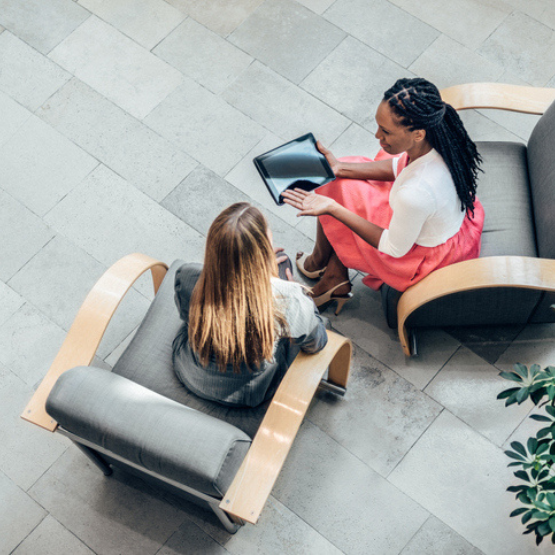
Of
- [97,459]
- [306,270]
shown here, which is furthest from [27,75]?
[97,459]

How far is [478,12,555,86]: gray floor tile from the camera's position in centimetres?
312

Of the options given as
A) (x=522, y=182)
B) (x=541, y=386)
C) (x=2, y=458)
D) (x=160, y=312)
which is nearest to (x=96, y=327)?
(x=160, y=312)

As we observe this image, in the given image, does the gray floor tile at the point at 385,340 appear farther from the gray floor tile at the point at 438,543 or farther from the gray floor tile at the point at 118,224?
the gray floor tile at the point at 118,224

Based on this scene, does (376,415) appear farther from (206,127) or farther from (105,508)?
(206,127)

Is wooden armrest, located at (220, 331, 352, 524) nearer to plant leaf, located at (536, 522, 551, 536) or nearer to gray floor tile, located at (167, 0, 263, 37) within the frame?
plant leaf, located at (536, 522, 551, 536)

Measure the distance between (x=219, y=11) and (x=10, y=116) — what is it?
4.01ft

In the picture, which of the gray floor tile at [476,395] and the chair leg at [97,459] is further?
the gray floor tile at [476,395]

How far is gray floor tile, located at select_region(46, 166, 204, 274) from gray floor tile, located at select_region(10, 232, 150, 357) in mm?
63

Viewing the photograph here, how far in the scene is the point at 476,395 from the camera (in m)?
2.46

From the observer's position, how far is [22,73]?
3184 millimetres

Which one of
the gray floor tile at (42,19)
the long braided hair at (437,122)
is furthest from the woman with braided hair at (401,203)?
the gray floor tile at (42,19)

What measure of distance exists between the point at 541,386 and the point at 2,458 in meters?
1.96

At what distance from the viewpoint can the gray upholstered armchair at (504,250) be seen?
205 cm

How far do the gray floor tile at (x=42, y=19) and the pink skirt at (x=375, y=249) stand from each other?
1.86m
